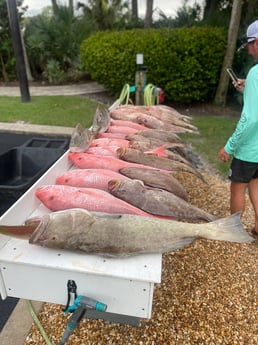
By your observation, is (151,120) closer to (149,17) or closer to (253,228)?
(253,228)

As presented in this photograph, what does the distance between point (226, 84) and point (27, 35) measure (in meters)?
8.89

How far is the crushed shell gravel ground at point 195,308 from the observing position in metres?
2.07

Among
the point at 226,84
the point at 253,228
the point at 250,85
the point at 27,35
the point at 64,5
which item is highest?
the point at 64,5

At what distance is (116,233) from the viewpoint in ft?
4.44

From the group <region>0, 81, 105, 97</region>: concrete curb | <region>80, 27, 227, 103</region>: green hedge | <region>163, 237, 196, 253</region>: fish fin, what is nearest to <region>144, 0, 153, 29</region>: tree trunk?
<region>80, 27, 227, 103</region>: green hedge

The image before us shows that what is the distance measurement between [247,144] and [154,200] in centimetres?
152

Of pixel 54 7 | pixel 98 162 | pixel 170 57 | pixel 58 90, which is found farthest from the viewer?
pixel 54 7

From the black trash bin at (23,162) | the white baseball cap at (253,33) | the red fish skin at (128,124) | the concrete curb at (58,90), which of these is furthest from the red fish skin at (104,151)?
the concrete curb at (58,90)

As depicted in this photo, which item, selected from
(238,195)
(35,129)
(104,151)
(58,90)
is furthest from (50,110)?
(104,151)

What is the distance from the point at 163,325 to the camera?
2148mm

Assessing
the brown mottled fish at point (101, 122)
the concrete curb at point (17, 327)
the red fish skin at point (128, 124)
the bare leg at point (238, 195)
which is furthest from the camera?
the bare leg at point (238, 195)

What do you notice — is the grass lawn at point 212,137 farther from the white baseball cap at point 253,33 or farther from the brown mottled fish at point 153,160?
the brown mottled fish at point 153,160

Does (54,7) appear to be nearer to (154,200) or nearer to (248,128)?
(248,128)

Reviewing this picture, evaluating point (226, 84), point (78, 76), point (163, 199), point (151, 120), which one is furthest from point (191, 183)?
point (78, 76)
